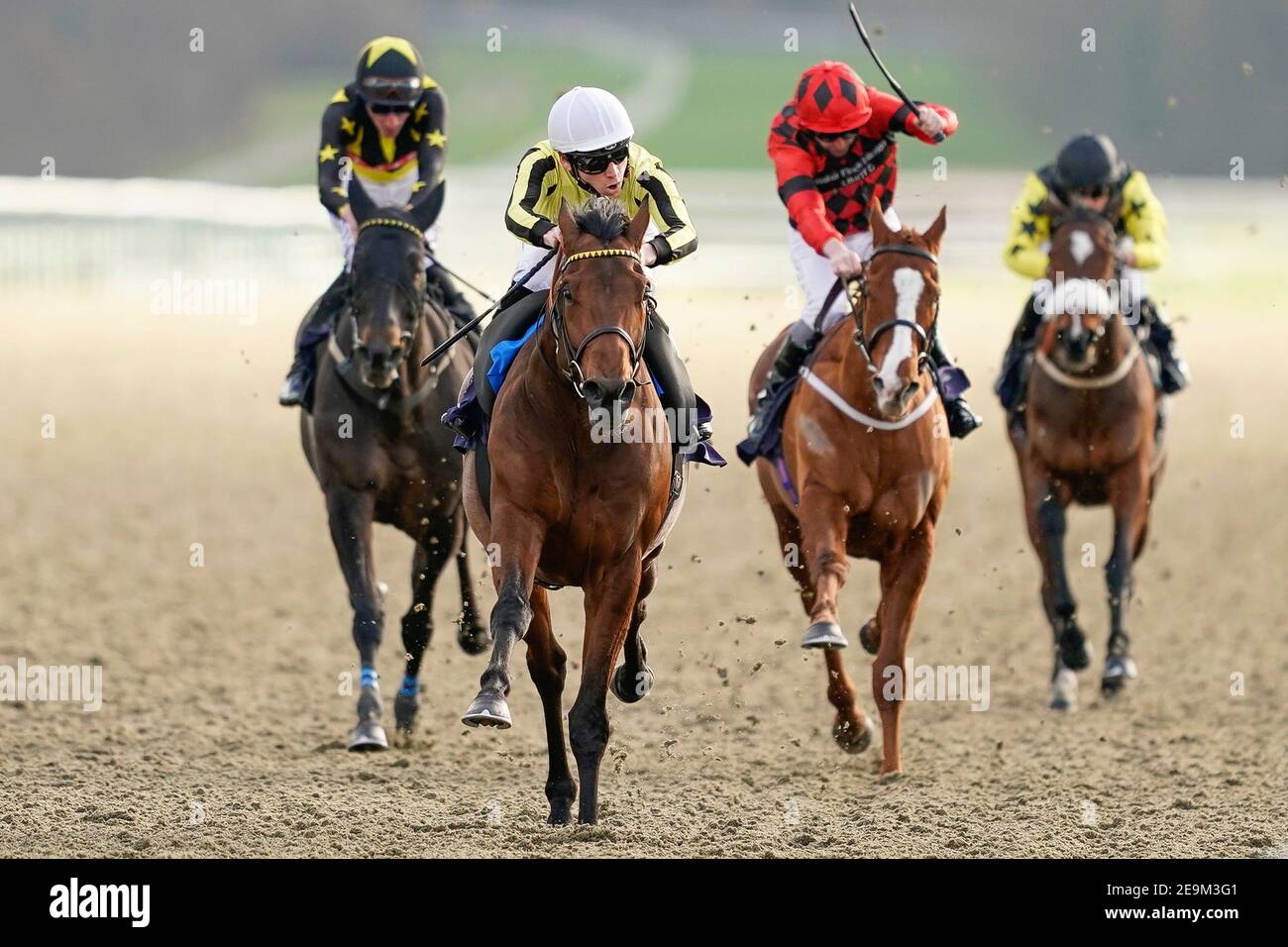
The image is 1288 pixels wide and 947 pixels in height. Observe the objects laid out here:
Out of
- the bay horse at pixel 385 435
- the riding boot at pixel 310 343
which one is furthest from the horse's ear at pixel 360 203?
the riding boot at pixel 310 343

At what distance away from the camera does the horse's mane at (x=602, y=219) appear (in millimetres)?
6078

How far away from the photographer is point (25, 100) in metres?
38.5

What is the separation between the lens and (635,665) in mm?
7457

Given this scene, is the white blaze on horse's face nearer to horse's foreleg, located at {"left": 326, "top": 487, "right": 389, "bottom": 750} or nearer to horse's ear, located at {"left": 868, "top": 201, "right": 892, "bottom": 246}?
horse's ear, located at {"left": 868, "top": 201, "right": 892, "bottom": 246}

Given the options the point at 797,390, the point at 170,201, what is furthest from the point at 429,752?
the point at 170,201

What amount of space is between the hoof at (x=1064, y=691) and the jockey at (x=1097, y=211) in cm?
138

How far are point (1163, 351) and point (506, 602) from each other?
5.16 m

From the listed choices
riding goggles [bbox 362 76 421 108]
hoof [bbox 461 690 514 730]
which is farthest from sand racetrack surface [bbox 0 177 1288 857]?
riding goggles [bbox 362 76 421 108]

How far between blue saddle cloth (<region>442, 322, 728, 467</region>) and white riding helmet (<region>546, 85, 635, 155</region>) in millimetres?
613

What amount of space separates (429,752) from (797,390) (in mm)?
2210

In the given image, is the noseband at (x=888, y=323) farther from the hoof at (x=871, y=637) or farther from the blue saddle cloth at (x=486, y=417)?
the hoof at (x=871, y=637)
